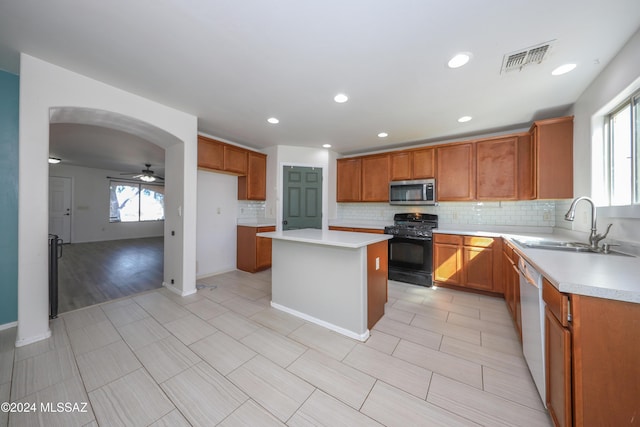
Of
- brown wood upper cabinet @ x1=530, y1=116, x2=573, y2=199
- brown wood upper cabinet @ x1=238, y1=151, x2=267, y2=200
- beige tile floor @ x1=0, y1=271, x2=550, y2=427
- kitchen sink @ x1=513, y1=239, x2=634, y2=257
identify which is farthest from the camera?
brown wood upper cabinet @ x1=238, y1=151, x2=267, y2=200

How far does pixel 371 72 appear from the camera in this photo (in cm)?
203

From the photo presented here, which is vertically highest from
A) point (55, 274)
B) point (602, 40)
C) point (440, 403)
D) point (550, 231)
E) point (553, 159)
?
point (602, 40)

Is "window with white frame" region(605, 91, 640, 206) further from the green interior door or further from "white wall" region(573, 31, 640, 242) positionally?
the green interior door

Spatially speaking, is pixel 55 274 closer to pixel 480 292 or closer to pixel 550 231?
pixel 480 292

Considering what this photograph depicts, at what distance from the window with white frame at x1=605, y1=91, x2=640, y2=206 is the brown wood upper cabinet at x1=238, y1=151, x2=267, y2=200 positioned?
181 inches

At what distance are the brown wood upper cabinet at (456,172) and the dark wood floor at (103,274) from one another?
4.95m

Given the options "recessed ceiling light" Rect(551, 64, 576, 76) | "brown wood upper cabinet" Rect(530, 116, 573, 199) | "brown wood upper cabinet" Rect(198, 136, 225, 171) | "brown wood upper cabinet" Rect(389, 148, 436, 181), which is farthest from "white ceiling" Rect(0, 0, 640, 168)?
"brown wood upper cabinet" Rect(389, 148, 436, 181)

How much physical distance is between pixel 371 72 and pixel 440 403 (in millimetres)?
2622

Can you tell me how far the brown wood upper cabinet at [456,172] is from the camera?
11.4 ft

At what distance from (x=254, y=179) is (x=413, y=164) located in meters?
3.07

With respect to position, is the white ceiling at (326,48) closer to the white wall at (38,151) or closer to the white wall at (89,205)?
the white wall at (38,151)

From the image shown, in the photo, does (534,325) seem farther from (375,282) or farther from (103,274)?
(103,274)

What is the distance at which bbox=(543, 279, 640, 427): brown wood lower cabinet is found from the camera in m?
0.89

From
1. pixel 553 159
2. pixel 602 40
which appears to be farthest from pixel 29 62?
pixel 553 159
